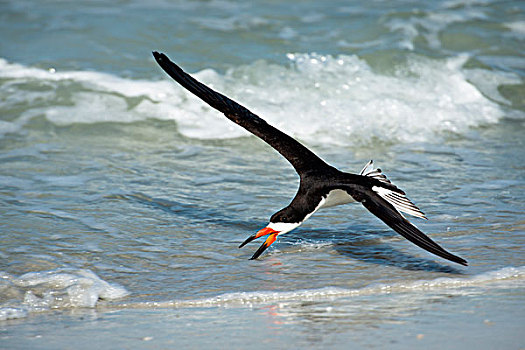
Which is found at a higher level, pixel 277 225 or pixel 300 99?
pixel 300 99

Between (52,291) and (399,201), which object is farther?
(399,201)

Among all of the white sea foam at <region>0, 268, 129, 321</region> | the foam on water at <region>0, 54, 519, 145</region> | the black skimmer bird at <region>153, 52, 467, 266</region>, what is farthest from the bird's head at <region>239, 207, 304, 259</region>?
the foam on water at <region>0, 54, 519, 145</region>

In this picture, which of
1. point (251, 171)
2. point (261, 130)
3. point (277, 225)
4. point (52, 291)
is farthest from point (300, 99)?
point (52, 291)

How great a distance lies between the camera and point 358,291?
15.6ft

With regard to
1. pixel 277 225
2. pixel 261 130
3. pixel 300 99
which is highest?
pixel 300 99

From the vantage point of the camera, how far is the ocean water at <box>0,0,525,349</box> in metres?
4.30

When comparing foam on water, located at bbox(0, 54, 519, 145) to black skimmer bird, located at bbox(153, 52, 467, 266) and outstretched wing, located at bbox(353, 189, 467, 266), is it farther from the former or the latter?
outstretched wing, located at bbox(353, 189, 467, 266)

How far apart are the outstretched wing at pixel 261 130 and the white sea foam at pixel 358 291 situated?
132 centimetres

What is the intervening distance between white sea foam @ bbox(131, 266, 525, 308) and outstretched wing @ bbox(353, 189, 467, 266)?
236 millimetres

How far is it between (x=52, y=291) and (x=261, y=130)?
2083mm

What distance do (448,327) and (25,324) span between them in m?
2.38

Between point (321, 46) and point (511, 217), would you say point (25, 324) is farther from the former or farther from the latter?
point (321, 46)

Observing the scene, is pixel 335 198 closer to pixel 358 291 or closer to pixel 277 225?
pixel 277 225

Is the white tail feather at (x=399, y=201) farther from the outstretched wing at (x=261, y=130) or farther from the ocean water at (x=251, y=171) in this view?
the outstretched wing at (x=261, y=130)
